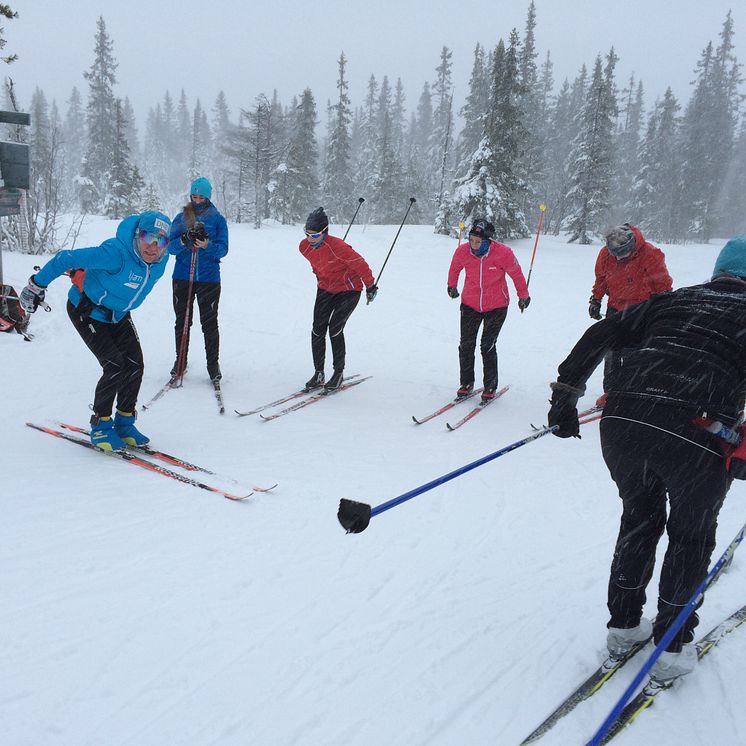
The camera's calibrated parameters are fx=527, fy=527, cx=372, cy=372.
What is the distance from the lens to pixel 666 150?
41.0m

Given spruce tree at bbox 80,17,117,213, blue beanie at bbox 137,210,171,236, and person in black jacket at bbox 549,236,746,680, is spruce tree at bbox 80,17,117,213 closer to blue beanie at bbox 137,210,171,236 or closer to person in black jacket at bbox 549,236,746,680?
blue beanie at bbox 137,210,171,236

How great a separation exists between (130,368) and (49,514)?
1434 mm

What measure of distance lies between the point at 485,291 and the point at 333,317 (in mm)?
1915

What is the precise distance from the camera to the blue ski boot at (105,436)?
450 cm

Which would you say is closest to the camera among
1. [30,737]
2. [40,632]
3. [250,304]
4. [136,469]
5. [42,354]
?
[30,737]

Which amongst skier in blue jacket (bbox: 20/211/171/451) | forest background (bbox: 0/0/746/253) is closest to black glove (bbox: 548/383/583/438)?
skier in blue jacket (bbox: 20/211/171/451)

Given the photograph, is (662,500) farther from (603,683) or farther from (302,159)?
(302,159)

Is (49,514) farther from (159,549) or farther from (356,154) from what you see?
(356,154)

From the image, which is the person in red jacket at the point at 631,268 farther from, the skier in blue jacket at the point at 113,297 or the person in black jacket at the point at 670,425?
the skier in blue jacket at the point at 113,297

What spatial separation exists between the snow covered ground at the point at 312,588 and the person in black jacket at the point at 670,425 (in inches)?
17.4

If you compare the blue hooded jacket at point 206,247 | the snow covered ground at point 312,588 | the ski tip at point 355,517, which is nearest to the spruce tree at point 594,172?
the snow covered ground at point 312,588

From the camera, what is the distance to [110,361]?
4461 millimetres

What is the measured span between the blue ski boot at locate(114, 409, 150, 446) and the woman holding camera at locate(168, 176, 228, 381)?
6.86ft

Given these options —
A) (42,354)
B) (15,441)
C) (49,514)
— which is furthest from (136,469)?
(42,354)
